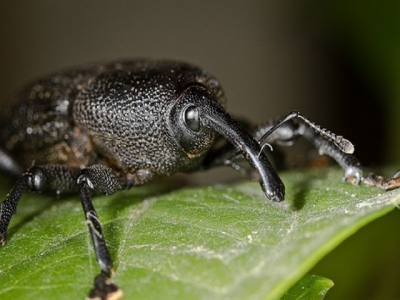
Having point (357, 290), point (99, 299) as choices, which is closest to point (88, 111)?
point (99, 299)

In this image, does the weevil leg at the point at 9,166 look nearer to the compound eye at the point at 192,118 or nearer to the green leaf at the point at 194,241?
the green leaf at the point at 194,241

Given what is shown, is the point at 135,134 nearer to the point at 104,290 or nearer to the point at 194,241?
the point at 194,241

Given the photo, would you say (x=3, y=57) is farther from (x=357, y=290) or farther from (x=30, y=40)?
(x=357, y=290)

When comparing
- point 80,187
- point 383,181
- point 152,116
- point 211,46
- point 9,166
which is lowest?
point 9,166

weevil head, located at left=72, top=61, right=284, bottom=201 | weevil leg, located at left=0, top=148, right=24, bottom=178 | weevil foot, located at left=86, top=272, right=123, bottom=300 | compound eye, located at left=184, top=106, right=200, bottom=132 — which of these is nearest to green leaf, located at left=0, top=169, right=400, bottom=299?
weevil foot, located at left=86, top=272, right=123, bottom=300

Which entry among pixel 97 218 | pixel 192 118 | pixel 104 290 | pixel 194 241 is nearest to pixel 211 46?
pixel 192 118

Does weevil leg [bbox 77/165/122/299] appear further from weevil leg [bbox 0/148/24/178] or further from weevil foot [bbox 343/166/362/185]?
weevil foot [bbox 343/166/362/185]
